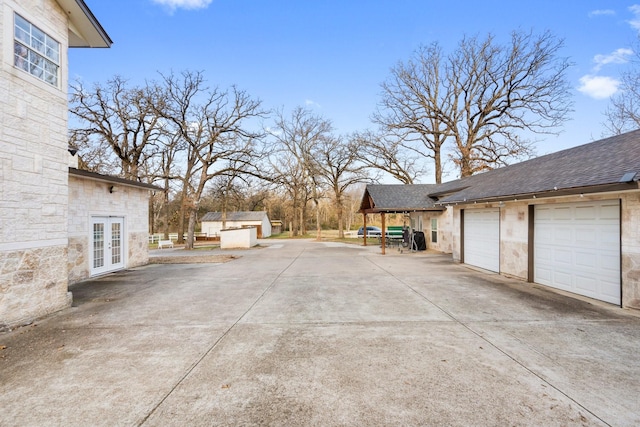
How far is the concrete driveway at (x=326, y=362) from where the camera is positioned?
2.66m

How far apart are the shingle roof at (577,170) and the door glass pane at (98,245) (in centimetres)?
1304

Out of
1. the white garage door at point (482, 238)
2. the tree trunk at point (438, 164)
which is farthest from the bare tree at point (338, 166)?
the white garage door at point (482, 238)

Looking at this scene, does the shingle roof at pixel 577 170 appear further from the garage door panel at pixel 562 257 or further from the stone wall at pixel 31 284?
the stone wall at pixel 31 284

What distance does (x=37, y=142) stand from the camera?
17.8 ft

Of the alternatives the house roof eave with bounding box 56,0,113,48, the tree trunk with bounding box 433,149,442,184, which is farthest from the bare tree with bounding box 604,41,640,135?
the house roof eave with bounding box 56,0,113,48

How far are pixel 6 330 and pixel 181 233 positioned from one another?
79.3 ft

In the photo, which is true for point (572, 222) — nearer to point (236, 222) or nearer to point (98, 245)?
point (98, 245)

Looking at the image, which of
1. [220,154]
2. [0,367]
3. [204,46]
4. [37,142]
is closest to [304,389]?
[0,367]

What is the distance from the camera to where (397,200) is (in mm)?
17172

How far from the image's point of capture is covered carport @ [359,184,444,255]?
16.1 metres

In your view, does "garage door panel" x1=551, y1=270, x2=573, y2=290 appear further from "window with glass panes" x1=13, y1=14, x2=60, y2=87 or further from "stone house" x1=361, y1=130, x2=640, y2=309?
"window with glass panes" x1=13, y1=14, x2=60, y2=87

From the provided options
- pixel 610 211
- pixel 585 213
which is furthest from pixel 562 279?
pixel 610 211

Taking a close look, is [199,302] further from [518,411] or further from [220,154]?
[220,154]

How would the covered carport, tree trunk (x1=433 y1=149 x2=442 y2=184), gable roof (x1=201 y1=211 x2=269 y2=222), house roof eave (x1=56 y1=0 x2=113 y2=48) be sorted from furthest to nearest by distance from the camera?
gable roof (x1=201 y1=211 x2=269 y2=222) → tree trunk (x1=433 y1=149 x2=442 y2=184) → the covered carport → house roof eave (x1=56 y1=0 x2=113 y2=48)
